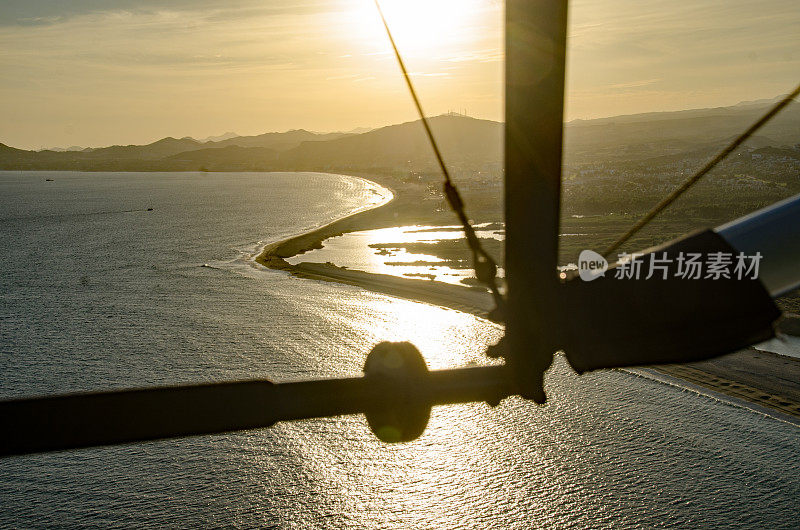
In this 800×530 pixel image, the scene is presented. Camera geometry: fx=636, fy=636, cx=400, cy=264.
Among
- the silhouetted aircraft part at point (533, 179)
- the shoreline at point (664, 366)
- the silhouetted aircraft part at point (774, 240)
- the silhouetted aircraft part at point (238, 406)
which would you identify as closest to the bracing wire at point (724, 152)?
the silhouetted aircraft part at point (774, 240)

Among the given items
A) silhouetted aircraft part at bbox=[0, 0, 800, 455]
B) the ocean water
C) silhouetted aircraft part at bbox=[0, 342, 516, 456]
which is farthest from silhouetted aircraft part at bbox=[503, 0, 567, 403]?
the ocean water

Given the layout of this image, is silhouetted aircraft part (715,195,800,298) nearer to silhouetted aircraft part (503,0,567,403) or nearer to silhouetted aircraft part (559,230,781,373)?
silhouetted aircraft part (559,230,781,373)

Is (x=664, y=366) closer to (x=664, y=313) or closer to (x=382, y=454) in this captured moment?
(x=664, y=313)

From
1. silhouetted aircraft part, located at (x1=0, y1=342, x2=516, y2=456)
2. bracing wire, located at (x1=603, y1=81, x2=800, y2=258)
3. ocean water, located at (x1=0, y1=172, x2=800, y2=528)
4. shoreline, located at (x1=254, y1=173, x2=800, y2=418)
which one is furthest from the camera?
shoreline, located at (x1=254, y1=173, x2=800, y2=418)

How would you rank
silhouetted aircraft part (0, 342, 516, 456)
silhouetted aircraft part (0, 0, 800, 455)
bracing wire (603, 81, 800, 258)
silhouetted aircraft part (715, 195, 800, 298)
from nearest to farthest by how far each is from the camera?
1. silhouetted aircraft part (0, 342, 516, 456)
2. silhouetted aircraft part (0, 0, 800, 455)
3. silhouetted aircraft part (715, 195, 800, 298)
4. bracing wire (603, 81, 800, 258)

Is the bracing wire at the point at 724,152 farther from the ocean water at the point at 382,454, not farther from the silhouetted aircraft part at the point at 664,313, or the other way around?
the ocean water at the point at 382,454

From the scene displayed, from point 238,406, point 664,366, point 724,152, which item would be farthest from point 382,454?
point 238,406
